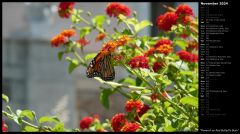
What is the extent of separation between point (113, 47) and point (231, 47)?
362 millimetres

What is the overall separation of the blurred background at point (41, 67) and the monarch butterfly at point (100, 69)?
285 centimetres

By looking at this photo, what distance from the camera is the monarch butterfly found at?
209cm

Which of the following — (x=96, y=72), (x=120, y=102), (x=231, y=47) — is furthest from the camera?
(x=120, y=102)

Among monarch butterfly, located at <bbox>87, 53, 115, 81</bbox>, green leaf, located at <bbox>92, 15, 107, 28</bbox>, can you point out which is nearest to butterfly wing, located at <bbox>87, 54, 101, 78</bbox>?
monarch butterfly, located at <bbox>87, 53, 115, 81</bbox>

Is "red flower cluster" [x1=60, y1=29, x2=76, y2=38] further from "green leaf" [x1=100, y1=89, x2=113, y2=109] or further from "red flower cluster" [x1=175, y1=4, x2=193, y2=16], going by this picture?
"red flower cluster" [x1=175, y1=4, x2=193, y2=16]

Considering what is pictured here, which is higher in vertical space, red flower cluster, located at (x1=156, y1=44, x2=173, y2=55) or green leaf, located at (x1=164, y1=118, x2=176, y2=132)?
red flower cluster, located at (x1=156, y1=44, x2=173, y2=55)

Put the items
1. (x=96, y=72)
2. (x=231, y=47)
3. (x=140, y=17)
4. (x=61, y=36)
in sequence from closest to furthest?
1. (x=231, y=47)
2. (x=96, y=72)
3. (x=61, y=36)
4. (x=140, y=17)

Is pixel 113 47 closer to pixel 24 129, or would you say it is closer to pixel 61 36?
pixel 24 129

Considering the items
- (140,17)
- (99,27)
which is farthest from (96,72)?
(140,17)

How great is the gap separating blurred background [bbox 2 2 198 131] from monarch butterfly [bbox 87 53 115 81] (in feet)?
9.34

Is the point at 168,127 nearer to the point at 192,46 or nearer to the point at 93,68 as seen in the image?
the point at 93,68

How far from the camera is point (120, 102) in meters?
5.18

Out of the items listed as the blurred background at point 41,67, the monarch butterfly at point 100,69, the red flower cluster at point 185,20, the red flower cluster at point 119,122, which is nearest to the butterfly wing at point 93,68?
the monarch butterfly at point 100,69

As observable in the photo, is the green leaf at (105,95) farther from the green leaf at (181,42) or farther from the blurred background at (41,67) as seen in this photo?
the blurred background at (41,67)
